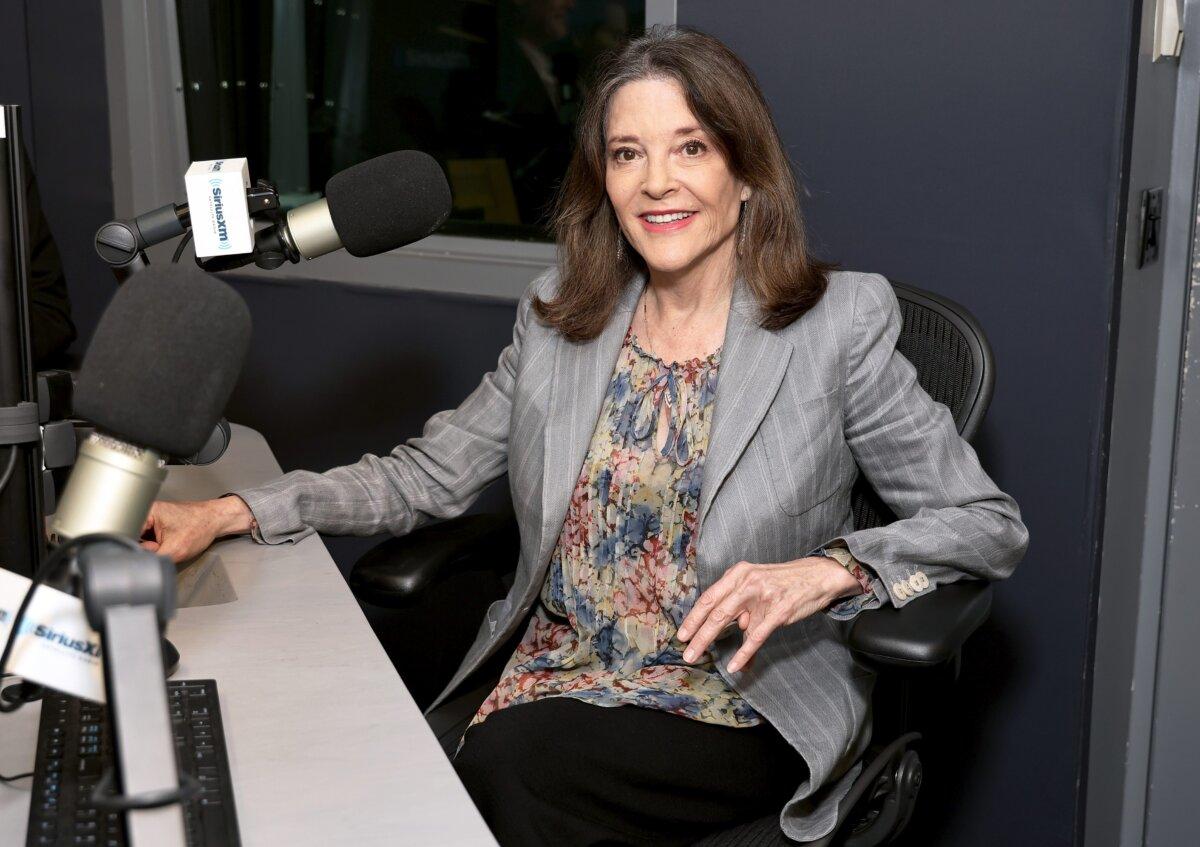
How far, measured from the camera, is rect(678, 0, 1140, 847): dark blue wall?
1850 millimetres

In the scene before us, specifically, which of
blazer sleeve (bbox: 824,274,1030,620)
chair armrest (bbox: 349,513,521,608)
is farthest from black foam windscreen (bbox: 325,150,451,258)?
blazer sleeve (bbox: 824,274,1030,620)

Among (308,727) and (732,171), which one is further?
(732,171)

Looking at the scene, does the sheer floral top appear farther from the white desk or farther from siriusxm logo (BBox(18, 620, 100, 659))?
siriusxm logo (BBox(18, 620, 100, 659))

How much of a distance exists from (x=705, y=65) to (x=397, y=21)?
143 cm

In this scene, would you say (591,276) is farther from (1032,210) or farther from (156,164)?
(156,164)

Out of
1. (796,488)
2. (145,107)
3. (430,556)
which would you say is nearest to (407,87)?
(145,107)

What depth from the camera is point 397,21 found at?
2840 mm

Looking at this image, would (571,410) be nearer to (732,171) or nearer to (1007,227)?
(732,171)

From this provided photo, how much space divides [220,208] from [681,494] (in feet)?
2.18

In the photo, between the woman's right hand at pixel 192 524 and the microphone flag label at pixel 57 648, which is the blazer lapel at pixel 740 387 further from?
the microphone flag label at pixel 57 648

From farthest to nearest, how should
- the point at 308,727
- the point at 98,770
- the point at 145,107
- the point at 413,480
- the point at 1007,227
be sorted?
the point at 145,107 < the point at 1007,227 < the point at 413,480 < the point at 308,727 < the point at 98,770

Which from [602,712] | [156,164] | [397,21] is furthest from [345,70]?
[602,712]

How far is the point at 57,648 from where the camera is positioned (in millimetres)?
704

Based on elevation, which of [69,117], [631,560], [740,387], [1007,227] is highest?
[69,117]
